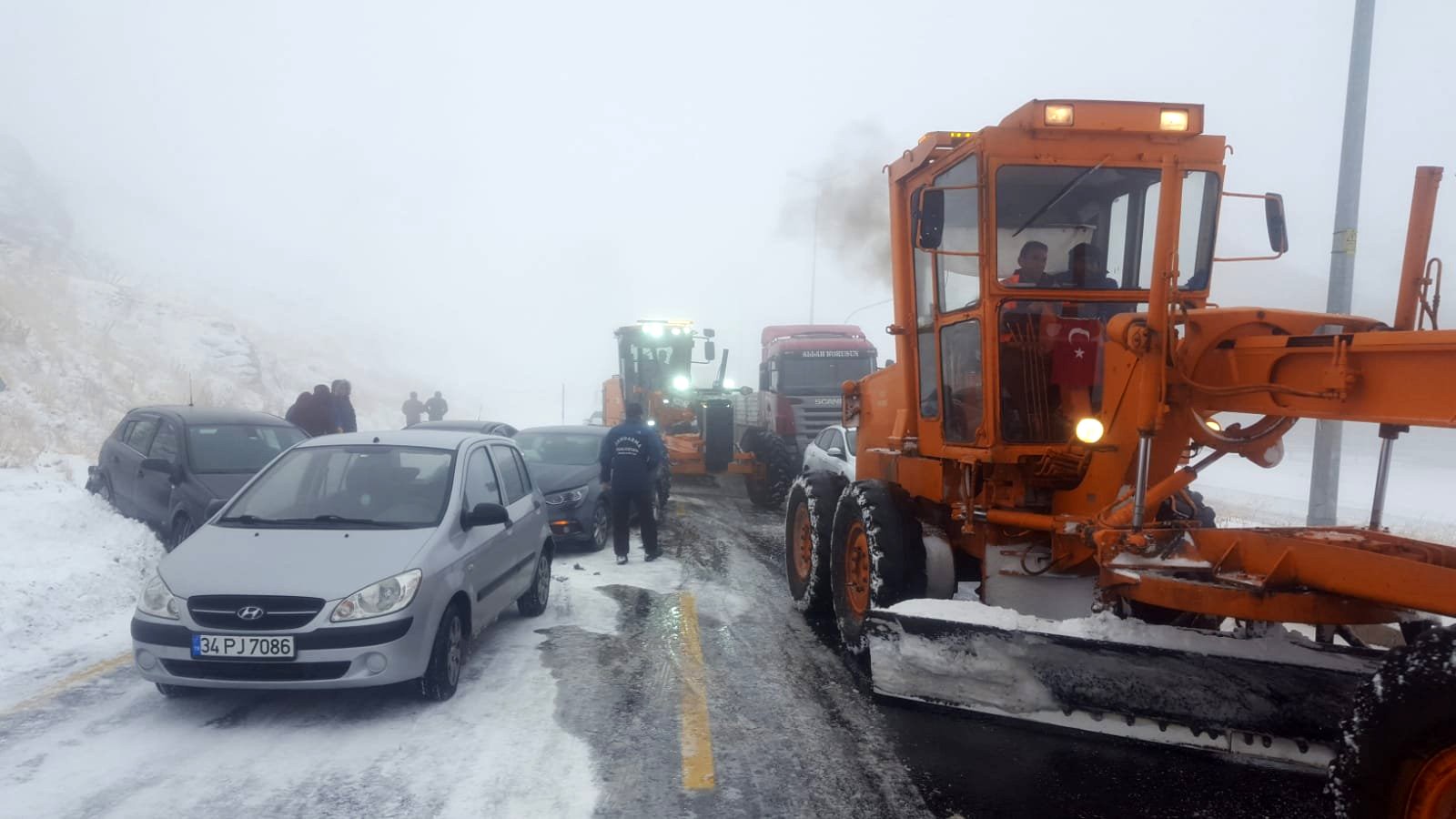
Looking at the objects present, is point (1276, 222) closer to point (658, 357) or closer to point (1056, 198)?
point (1056, 198)

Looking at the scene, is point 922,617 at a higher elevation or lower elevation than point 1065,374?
lower

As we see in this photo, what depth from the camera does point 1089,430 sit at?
16.0 feet

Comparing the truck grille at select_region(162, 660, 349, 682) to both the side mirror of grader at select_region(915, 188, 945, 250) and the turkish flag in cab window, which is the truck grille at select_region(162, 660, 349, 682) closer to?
the side mirror of grader at select_region(915, 188, 945, 250)

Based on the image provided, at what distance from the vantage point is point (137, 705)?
516cm

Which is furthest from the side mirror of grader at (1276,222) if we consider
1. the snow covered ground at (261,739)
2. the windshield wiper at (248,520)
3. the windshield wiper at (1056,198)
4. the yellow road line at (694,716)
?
the windshield wiper at (248,520)

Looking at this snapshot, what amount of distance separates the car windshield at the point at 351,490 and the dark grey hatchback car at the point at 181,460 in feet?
9.20

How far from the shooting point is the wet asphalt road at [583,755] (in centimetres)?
409

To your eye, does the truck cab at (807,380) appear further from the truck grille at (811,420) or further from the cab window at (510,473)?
the cab window at (510,473)

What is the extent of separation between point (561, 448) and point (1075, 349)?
831 cm

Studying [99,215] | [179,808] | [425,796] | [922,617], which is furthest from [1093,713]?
[99,215]

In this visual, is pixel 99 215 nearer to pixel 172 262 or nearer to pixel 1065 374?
pixel 172 262

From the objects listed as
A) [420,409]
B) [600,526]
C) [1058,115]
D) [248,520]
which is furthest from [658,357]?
[1058,115]

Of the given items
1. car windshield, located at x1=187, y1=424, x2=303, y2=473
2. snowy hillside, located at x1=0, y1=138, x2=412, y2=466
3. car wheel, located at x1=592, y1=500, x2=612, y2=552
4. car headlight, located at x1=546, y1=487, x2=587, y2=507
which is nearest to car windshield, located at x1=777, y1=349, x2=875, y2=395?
car wheel, located at x1=592, y1=500, x2=612, y2=552

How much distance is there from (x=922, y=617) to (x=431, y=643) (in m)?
2.69
